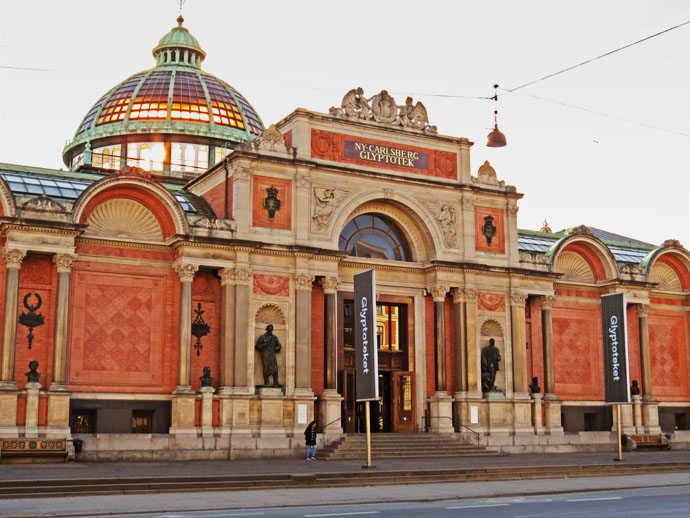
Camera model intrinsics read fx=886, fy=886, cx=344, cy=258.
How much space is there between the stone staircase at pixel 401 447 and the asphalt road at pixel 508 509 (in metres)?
12.9

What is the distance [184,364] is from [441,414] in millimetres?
11792

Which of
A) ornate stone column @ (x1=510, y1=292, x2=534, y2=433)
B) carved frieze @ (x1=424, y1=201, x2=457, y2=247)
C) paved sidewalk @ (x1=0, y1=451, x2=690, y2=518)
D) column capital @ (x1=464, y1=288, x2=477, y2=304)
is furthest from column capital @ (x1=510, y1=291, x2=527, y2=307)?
paved sidewalk @ (x1=0, y1=451, x2=690, y2=518)

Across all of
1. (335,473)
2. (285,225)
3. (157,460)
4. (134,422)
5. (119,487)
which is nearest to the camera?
(119,487)

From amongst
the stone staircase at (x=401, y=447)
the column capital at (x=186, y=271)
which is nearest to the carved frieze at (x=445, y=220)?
the stone staircase at (x=401, y=447)

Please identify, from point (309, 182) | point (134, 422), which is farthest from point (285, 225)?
point (134, 422)

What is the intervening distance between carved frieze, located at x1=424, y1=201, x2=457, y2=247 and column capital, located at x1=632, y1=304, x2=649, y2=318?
12163mm

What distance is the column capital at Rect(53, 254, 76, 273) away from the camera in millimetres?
32406

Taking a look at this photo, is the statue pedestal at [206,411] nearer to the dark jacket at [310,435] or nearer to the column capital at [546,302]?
the dark jacket at [310,435]

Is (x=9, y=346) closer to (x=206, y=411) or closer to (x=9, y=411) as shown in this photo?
(x=9, y=411)

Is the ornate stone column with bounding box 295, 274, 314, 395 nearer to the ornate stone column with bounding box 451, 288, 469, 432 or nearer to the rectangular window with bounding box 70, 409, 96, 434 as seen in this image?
the ornate stone column with bounding box 451, 288, 469, 432

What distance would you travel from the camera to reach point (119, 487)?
72.0 feet

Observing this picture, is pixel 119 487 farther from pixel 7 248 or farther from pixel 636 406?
pixel 636 406

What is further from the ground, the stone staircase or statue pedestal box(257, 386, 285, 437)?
statue pedestal box(257, 386, 285, 437)

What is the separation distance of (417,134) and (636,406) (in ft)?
58.8
